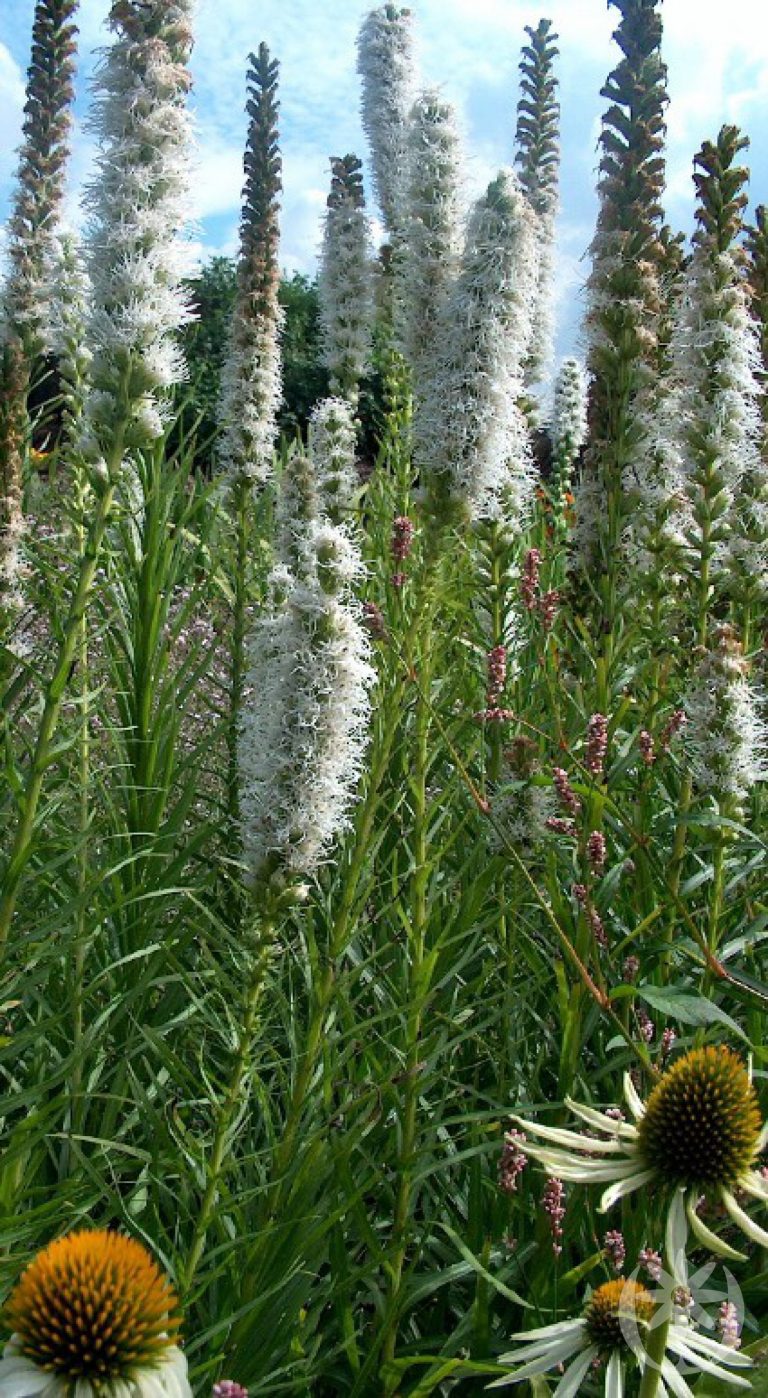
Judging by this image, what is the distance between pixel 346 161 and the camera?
4.51m

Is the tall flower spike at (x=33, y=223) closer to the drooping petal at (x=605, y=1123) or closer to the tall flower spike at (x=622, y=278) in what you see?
the tall flower spike at (x=622, y=278)

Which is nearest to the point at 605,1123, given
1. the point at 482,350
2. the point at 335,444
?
the point at 482,350

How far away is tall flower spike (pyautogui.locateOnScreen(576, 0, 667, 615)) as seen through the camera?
3.03m

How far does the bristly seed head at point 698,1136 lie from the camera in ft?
4.51

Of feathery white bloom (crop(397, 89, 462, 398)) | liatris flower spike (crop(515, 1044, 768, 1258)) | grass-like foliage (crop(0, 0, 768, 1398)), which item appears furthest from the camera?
feathery white bloom (crop(397, 89, 462, 398))

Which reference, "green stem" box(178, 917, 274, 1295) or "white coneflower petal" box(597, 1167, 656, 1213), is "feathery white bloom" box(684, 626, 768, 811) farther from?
"white coneflower petal" box(597, 1167, 656, 1213)

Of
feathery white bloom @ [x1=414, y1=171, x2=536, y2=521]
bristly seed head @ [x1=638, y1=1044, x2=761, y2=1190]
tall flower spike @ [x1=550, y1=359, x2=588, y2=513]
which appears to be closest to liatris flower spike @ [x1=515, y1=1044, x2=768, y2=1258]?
bristly seed head @ [x1=638, y1=1044, x2=761, y2=1190]

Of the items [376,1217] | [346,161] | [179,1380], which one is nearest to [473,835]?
[376,1217]

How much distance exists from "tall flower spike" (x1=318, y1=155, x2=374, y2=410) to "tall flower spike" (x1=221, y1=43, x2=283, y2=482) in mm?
440

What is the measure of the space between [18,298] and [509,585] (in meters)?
1.66

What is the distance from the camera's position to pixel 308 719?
1.84 m

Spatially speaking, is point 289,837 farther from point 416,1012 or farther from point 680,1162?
point 680,1162

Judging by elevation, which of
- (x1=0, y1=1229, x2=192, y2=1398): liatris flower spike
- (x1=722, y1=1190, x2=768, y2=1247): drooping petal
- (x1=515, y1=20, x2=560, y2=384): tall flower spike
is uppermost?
(x1=515, y1=20, x2=560, y2=384): tall flower spike

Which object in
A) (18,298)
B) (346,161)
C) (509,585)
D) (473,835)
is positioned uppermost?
(346,161)
